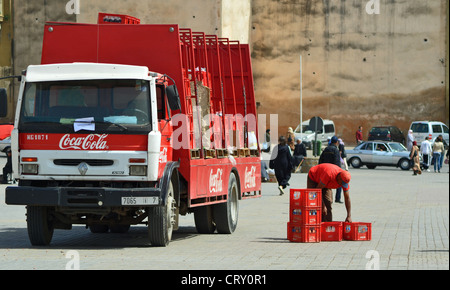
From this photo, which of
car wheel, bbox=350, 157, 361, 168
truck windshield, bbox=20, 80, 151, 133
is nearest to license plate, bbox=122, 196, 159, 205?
truck windshield, bbox=20, 80, 151, 133

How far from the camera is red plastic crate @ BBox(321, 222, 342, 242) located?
15.2 m

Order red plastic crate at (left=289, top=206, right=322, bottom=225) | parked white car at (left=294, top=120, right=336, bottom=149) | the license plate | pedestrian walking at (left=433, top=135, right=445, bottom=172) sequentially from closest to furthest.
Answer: the license plate, red plastic crate at (left=289, top=206, right=322, bottom=225), pedestrian walking at (left=433, top=135, right=445, bottom=172), parked white car at (left=294, top=120, right=336, bottom=149)

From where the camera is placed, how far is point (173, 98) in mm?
13891

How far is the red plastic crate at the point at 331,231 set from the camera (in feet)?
49.9

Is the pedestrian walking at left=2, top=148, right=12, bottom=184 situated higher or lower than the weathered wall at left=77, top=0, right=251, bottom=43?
lower

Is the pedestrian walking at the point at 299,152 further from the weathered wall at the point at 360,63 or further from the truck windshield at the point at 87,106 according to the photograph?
the weathered wall at the point at 360,63

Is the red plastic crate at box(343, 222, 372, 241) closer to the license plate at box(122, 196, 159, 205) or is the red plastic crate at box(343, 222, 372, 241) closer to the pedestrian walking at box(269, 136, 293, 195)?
the license plate at box(122, 196, 159, 205)

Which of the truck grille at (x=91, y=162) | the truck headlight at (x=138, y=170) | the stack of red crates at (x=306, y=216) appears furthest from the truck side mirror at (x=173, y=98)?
the stack of red crates at (x=306, y=216)

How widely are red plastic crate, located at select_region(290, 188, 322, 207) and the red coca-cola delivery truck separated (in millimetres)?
1414

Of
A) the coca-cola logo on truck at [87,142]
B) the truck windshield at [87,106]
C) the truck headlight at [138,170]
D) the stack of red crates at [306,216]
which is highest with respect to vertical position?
the truck windshield at [87,106]

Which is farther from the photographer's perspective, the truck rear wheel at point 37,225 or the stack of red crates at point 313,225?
the stack of red crates at point 313,225

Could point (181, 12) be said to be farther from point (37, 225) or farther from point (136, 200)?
point (136, 200)

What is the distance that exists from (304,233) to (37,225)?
3950 millimetres

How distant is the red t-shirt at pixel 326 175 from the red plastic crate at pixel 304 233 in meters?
0.89
